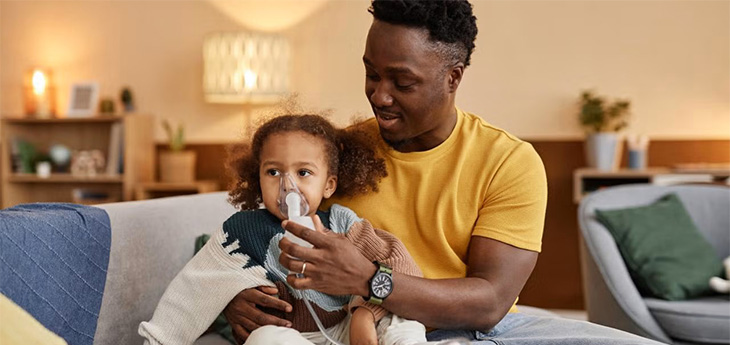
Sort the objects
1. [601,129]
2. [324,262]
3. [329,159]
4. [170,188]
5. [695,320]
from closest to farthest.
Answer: [324,262], [329,159], [695,320], [601,129], [170,188]

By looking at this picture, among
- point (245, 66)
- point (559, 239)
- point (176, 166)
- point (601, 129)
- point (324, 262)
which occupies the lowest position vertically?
point (559, 239)

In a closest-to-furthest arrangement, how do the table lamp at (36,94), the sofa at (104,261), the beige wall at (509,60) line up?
the sofa at (104,261) < the beige wall at (509,60) < the table lamp at (36,94)

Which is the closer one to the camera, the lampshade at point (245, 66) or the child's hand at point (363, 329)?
the child's hand at point (363, 329)

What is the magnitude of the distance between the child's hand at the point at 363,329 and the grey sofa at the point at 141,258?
0.47 metres

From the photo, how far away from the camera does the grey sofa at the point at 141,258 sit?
1.89 metres

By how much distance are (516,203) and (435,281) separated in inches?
10.3

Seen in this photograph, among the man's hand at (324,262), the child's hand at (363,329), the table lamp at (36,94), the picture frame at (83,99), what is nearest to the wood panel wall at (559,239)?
the picture frame at (83,99)

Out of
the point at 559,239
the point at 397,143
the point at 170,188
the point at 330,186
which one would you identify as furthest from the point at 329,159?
the point at 170,188

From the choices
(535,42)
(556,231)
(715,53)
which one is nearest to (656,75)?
(715,53)

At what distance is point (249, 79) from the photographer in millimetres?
4586

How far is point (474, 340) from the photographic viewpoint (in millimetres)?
1641

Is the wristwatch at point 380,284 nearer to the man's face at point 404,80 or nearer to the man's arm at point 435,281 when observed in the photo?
the man's arm at point 435,281

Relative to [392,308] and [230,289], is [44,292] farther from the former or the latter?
[392,308]

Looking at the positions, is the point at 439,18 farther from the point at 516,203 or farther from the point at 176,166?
the point at 176,166
